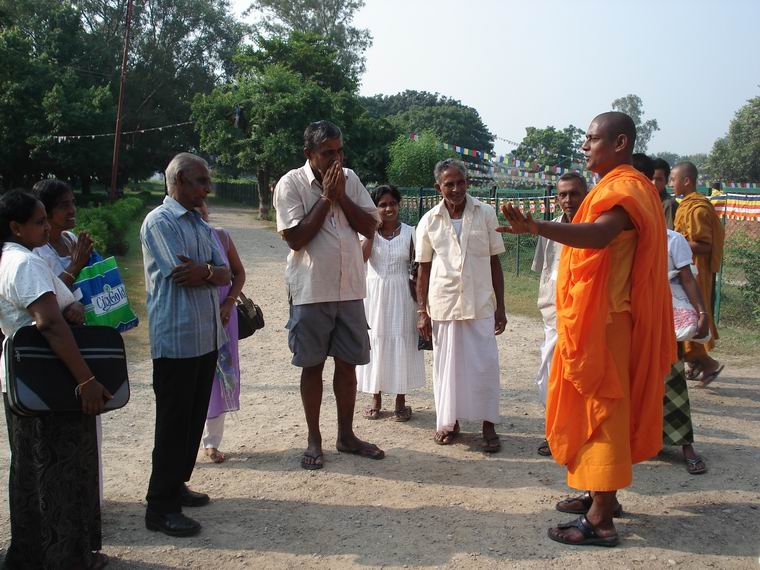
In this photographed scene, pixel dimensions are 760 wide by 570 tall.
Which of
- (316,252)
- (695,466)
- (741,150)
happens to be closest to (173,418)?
(316,252)

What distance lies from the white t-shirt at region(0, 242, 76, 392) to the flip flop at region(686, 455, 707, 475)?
364 cm

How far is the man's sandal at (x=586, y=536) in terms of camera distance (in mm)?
3287

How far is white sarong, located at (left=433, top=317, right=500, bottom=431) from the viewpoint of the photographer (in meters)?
4.71

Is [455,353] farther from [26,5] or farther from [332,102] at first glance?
[26,5]

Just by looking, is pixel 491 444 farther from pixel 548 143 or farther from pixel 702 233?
pixel 548 143

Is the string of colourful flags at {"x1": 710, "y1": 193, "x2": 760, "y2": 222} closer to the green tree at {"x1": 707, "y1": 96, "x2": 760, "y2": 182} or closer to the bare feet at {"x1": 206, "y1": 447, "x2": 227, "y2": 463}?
the bare feet at {"x1": 206, "y1": 447, "x2": 227, "y2": 463}

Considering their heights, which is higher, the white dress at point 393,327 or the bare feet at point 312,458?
the white dress at point 393,327

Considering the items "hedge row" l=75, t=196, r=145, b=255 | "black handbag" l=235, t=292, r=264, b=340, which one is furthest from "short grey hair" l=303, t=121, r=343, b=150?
"hedge row" l=75, t=196, r=145, b=255

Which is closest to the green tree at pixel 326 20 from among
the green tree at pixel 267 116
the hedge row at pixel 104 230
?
the green tree at pixel 267 116

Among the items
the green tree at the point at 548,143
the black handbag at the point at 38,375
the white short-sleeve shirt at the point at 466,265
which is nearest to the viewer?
the black handbag at the point at 38,375

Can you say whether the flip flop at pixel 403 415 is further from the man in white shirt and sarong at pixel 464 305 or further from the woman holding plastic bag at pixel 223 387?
the woman holding plastic bag at pixel 223 387

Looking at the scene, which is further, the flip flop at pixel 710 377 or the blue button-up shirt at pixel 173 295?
the flip flop at pixel 710 377

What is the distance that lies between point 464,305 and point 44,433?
2698 mm

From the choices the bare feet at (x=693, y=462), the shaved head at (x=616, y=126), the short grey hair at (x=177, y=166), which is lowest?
the bare feet at (x=693, y=462)
